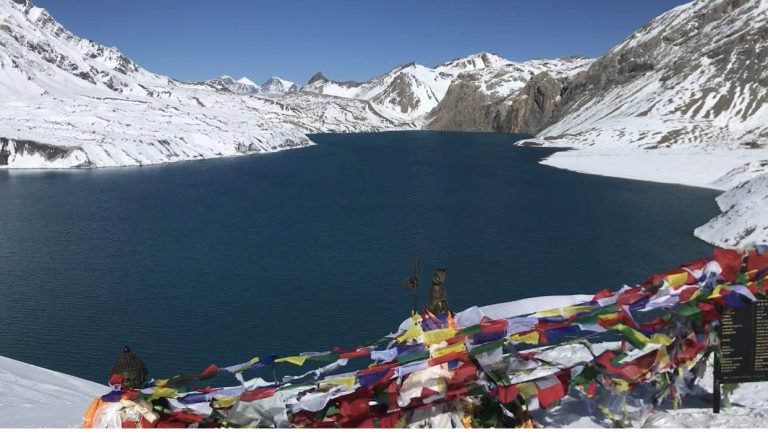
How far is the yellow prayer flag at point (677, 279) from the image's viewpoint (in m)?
12.7

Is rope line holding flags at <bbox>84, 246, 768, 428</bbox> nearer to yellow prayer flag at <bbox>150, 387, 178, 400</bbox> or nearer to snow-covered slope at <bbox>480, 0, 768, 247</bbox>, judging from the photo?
yellow prayer flag at <bbox>150, 387, 178, 400</bbox>

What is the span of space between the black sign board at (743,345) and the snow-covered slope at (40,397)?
43.1ft

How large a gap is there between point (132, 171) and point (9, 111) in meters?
50.8

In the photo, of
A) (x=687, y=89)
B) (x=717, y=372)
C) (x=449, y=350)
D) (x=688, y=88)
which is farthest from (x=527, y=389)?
(x=688, y=88)


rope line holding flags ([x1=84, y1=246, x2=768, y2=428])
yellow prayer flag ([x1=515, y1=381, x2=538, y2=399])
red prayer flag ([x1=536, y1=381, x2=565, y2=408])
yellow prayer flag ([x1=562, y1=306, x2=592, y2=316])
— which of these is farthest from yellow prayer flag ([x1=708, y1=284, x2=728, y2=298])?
yellow prayer flag ([x1=515, y1=381, x2=538, y2=399])

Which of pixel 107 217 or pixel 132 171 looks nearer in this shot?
pixel 107 217

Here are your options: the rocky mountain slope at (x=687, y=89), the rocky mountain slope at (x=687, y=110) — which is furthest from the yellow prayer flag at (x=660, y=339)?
the rocky mountain slope at (x=687, y=89)

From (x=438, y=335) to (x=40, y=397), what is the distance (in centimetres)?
1096

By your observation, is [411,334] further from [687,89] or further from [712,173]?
[687,89]

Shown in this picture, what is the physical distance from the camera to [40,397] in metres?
16.4

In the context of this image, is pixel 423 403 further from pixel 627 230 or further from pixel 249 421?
pixel 627 230

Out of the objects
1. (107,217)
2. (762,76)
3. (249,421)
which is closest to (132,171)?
(107,217)

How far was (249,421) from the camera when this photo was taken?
12.3m

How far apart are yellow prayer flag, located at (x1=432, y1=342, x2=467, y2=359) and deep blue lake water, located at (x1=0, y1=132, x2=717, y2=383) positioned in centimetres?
1593
